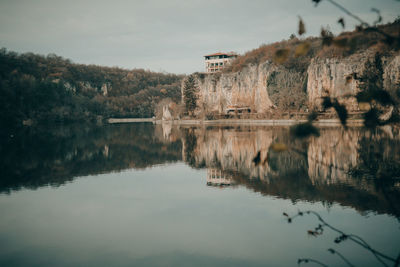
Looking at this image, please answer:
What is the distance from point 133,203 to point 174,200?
4.77 feet

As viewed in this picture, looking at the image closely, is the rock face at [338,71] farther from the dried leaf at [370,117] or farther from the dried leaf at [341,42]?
the dried leaf at [341,42]

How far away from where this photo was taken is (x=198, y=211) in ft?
34.3

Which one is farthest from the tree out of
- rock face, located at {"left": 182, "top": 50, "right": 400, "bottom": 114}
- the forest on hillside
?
the forest on hillside

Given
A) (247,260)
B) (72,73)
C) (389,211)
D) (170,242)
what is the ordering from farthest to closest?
1. (72,73)
2. (389,211)
3. (170,242)
4. (247,260)

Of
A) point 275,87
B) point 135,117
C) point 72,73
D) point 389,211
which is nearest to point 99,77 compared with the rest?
point 72,73

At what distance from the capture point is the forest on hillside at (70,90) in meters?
79.3

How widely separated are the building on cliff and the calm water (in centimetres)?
9161

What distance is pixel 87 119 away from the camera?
10638 cm

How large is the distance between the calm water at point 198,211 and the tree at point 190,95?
245 feet

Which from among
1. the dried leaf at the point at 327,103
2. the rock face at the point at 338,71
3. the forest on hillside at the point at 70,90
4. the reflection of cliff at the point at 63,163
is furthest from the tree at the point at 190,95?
the dried leaf at the point at 327,103

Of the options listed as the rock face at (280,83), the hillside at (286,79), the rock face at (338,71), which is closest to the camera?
the rock face at (338,71)

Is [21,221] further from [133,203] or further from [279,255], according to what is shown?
[279,255]

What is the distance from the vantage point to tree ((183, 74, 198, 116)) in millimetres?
93500

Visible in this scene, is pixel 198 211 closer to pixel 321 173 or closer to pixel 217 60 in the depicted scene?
pixel 321 173
